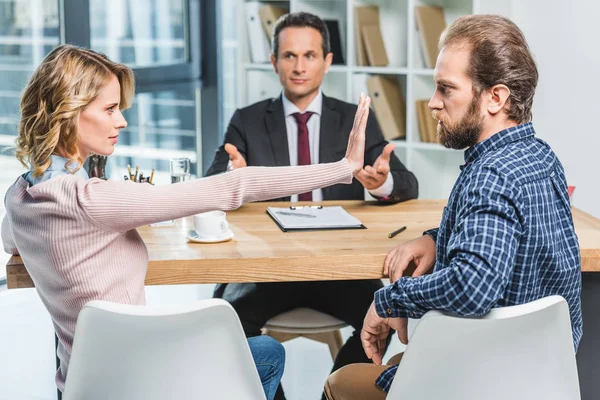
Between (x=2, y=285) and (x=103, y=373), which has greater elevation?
(x=103, y=373)

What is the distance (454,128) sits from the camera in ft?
5.33

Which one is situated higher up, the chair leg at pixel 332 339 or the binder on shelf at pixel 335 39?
the binder on shelf at pixel 335 39

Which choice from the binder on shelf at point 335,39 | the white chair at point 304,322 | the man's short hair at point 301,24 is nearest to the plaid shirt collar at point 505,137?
the white chair at point 304,322

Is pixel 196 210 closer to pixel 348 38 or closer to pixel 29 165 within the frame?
pixel 29 165

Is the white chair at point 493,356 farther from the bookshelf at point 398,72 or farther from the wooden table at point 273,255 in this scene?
the bookshelf at point 398,72

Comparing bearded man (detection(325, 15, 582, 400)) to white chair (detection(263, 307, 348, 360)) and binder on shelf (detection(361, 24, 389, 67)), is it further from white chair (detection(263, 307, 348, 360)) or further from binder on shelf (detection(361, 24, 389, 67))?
binder on shelf (detection(361, 24, 389, 67))

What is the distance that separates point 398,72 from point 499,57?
94.9 inches

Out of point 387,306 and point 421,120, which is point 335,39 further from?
point 387,306

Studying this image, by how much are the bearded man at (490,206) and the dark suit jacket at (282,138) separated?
4.07 ft

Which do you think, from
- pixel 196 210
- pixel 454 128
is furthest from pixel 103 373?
pixel 454 128

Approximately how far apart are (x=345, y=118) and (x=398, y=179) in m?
0.60

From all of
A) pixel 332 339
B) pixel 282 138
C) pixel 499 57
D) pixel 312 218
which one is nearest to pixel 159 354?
pixel 499 57

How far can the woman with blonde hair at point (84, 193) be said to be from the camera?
148 centimetres

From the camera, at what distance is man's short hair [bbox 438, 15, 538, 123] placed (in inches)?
60.9
